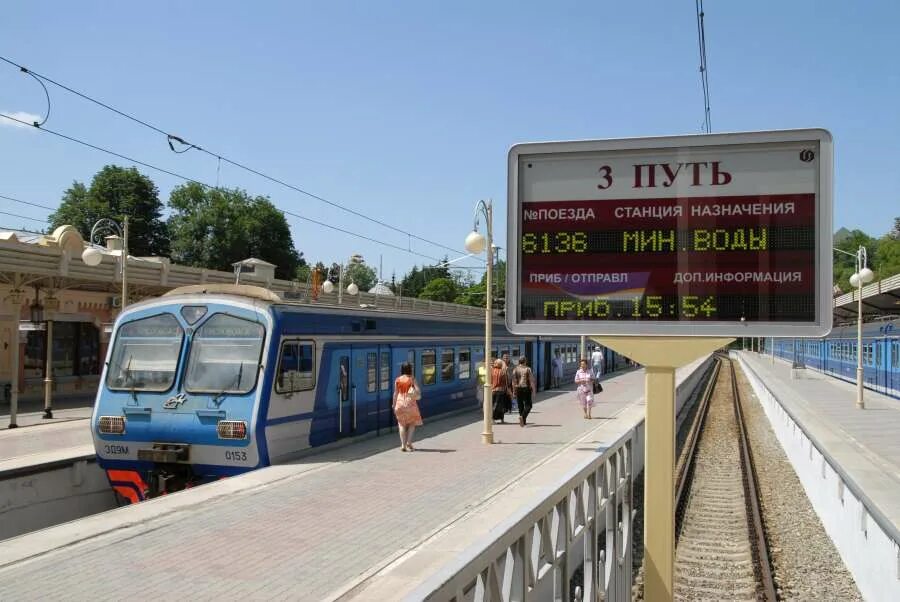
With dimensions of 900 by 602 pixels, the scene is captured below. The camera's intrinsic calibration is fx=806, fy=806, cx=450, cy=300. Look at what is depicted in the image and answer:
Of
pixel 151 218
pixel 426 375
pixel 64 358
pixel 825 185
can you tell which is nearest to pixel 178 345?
pixel 426 375

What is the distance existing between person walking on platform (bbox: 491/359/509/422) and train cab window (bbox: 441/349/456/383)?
1.80 meters

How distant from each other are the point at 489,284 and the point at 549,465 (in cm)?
403

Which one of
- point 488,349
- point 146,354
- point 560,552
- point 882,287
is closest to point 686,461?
point 488,349

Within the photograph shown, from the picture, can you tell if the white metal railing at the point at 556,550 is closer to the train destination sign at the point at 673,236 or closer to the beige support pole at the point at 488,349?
the train destination sign at the point at 673,236

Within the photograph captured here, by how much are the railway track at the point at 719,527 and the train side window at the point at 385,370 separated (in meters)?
6.27

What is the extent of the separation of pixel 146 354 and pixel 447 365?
9858mm

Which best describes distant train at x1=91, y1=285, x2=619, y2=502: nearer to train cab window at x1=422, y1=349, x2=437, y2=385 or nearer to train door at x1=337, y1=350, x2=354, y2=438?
train door at x1=337, y1=350, x2=354, y2=438

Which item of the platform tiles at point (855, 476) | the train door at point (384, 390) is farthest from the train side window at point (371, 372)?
the platform tiles at point (855, 476)

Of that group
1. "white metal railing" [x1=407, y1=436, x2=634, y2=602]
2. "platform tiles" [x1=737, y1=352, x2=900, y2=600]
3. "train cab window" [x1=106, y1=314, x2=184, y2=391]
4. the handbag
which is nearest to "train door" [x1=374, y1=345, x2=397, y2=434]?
the handbag

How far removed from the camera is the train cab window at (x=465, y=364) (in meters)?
22.6

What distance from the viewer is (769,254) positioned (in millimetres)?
4645

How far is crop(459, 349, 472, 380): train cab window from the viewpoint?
22.6 meters

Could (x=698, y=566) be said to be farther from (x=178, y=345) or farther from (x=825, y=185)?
(x=178, y=345)

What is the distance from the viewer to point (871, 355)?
114 feet
